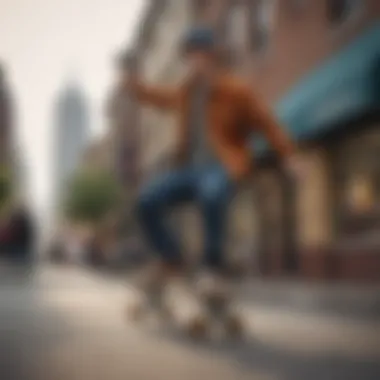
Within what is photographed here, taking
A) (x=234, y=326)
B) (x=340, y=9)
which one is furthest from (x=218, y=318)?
(x=340, y=9)

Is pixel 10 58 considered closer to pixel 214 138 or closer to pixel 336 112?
pixel 214 138

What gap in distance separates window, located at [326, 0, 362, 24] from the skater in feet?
0.43

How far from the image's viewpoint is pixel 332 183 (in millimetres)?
722

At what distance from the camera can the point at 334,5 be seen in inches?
28.7

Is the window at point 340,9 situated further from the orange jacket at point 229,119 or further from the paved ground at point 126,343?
the paved ground at point 126,343

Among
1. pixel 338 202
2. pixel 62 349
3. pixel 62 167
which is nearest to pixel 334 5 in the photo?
pixel 338 202

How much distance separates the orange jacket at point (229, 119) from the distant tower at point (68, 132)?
0.23ft

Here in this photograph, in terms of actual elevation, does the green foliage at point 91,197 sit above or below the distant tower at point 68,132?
below

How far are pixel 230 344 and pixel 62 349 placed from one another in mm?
186

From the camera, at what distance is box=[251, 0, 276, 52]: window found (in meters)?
0.70

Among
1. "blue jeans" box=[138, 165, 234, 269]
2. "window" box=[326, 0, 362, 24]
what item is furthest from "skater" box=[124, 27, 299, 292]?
"window" box=[326, 0, 362, 24]

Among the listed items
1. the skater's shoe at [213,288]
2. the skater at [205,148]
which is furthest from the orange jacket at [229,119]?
the skater's shoe at [213,288]

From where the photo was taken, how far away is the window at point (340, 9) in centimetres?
71

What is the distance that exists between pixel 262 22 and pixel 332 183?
20 centimetres
